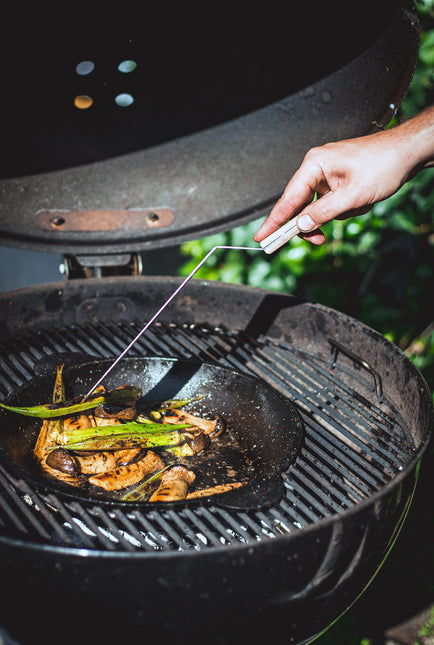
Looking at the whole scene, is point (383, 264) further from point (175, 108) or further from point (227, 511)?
point (227, 511)

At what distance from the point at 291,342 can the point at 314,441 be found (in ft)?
2.01

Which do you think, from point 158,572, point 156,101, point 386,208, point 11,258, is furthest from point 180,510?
point 386,208

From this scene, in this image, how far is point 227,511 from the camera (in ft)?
4.70

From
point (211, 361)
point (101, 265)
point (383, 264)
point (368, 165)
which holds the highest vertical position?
point (101, 265)

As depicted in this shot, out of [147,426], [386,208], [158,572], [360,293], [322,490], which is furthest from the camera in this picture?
[360,293]

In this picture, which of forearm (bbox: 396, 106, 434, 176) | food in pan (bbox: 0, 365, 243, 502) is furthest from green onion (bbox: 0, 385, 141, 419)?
forearm (bbox: 396, 106, 434, 176)

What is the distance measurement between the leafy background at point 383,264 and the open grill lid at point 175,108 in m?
1.47

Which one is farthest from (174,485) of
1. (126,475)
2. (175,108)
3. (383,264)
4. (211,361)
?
(383,264)

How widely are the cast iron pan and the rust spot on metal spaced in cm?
58

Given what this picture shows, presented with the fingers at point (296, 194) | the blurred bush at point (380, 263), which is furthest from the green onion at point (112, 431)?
the blurred bush at point (380, 263)

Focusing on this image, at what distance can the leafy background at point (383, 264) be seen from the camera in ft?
12.1

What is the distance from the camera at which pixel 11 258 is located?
3572mm

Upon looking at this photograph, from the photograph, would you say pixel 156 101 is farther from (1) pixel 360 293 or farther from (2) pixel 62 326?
(1) pixel 360 293

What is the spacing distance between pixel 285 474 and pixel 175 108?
5.01ft
